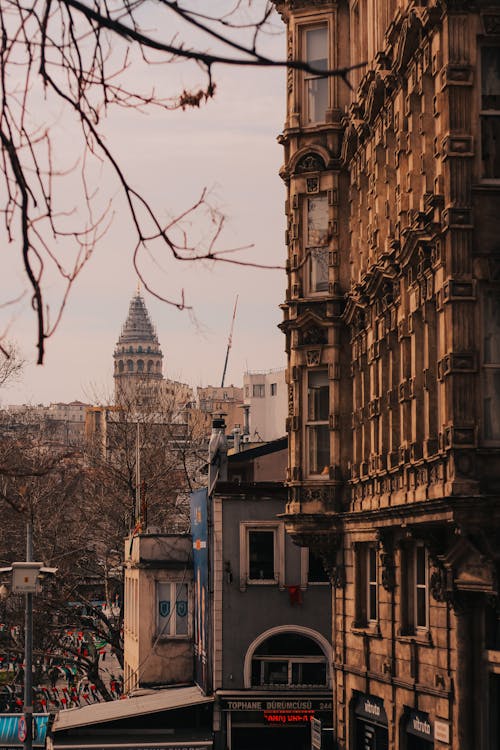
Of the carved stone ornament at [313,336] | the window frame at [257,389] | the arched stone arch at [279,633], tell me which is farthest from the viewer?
the window frame at [257,389]

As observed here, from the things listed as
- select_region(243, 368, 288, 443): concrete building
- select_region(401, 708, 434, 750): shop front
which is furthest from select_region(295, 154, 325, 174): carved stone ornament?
select_region(243, 368, 288, 443): concrete building

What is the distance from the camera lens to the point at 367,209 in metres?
31.1

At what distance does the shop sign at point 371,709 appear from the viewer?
97.2ft

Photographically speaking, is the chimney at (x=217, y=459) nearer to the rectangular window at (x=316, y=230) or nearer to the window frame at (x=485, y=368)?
the rectangular window at (x=316, y=230)

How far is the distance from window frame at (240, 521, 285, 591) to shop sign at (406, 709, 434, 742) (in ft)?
43.7

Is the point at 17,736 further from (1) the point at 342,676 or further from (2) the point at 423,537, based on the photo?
(2) the point at 423,537

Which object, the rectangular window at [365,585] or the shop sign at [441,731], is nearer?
the shop sign at [441,731]

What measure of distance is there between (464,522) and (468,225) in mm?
4277

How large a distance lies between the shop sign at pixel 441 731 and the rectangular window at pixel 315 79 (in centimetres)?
1432

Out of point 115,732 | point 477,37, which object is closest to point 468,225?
point 477,37

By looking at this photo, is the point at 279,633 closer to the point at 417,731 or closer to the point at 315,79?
the point at 417,731

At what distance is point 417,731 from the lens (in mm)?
26703

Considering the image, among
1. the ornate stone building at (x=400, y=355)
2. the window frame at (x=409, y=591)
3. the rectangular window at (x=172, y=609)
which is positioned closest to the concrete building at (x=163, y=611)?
the rectangular window at (x=172, y=609)

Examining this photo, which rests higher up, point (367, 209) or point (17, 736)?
point (367, 209)
